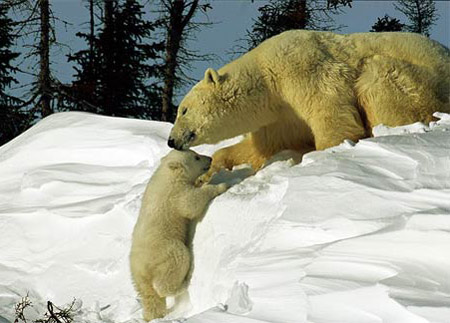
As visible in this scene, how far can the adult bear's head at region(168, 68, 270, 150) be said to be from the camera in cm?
690

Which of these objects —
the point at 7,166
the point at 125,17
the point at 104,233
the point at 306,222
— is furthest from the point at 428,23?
the point at 306,222

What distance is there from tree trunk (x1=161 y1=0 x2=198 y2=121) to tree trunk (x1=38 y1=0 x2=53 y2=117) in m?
2.82

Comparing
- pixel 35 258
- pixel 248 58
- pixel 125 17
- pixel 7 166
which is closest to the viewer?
pixel 248 58

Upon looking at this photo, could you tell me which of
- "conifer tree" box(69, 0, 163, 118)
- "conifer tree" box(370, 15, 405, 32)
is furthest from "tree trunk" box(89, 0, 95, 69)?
"conifer tree" box(370, 15, 405, 32)

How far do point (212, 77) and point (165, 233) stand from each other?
1.76 m

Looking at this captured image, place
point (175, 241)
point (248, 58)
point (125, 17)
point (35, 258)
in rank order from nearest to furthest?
1. point (175, 241)
2. point (248, 58)
3. point (35, 258)
4. point (125, 17)

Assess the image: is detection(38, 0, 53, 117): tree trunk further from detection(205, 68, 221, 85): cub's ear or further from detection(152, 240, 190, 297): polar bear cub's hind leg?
detection(152, 240, 190, 297): polar bear cub's hind leg

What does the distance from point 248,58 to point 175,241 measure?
2223mm

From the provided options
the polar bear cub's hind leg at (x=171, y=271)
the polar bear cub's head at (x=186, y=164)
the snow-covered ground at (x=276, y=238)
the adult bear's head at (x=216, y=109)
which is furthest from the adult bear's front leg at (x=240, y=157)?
the polar bear cub's hind leg at (x=171, y=271)

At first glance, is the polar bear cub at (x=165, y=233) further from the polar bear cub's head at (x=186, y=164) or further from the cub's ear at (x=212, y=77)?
the cub's ear at (x=212, y=77)

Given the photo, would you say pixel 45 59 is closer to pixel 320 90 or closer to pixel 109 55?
pixel 109 55

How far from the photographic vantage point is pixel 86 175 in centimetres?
950

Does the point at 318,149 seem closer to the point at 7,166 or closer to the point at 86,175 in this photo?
the point at 86,175

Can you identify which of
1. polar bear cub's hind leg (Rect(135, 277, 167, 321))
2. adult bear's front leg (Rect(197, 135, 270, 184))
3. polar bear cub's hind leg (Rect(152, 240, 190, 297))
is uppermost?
adult bear's front leg (Rect(197, 135, 270, 184))
